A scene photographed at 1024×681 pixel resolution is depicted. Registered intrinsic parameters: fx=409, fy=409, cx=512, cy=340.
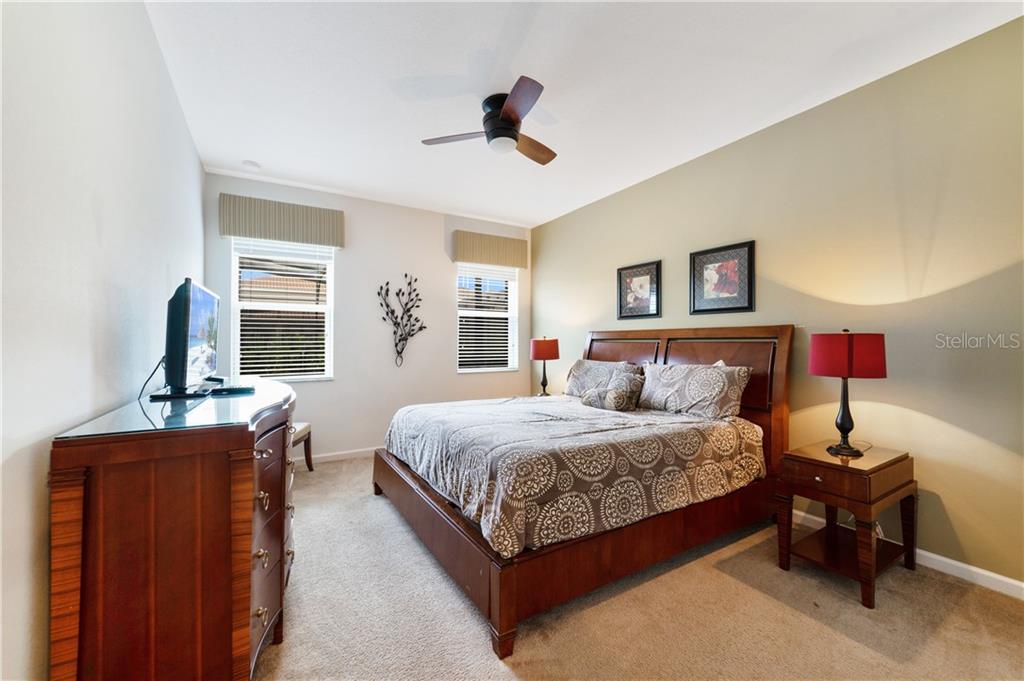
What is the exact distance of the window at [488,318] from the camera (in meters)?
5.16

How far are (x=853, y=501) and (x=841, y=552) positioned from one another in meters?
0.46

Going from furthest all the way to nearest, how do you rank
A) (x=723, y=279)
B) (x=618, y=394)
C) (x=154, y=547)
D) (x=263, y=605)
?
1. (x=723, y=279)
2. (x=618, y=394)
3. (x=263, y=605)
4. (x=154, y=547)

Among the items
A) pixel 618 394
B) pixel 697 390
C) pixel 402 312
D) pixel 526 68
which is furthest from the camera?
pixel 402 312

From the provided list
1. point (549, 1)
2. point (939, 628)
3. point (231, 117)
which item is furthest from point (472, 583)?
point (231, 117)

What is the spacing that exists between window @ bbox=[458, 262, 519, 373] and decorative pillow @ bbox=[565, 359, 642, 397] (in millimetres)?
1626

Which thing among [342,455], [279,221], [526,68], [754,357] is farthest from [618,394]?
[279,221]

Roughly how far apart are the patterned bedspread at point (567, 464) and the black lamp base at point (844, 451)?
0.45 metres

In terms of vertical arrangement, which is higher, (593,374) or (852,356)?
(852,356)

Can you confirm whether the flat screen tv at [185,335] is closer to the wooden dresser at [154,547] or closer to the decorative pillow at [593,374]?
the wooden dresser at [154,547]

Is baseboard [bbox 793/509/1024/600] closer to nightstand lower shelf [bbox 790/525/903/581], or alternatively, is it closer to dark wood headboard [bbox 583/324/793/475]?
nightstand lower shelf [bbox 790/525/903/581]

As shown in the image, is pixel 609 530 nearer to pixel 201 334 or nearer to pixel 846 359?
pixel 846 359

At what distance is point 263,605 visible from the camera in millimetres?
1493

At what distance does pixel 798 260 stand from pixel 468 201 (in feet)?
10.3

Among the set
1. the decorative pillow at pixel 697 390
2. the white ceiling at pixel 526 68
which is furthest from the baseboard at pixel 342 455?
the decorative pillow at pixel 697 390
